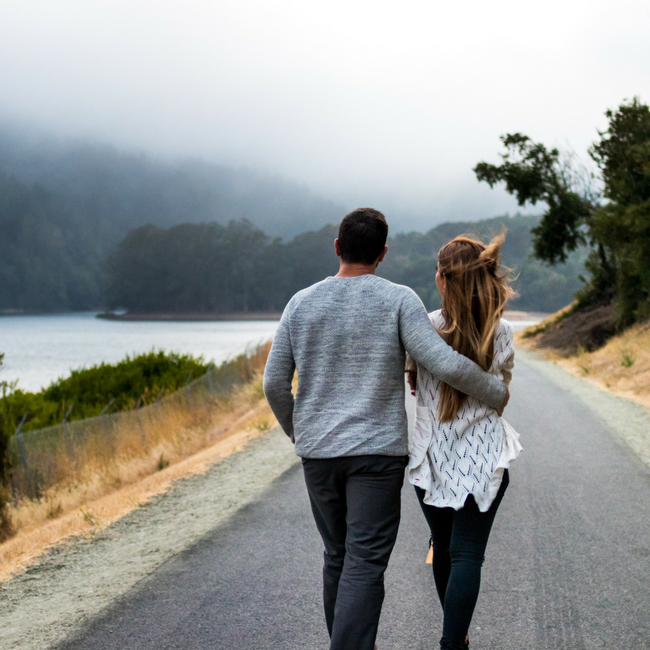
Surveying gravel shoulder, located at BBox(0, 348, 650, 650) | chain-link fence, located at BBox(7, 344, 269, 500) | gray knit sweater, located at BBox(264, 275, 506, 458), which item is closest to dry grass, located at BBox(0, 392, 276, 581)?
gravel shoulder, located at BBox(0, 348, 650, 650)

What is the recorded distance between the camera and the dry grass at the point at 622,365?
48.3 feet

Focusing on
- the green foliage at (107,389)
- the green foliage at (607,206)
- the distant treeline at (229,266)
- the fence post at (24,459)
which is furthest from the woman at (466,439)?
the distant treeline at (229,266)

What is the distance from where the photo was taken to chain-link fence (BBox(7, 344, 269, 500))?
864cm

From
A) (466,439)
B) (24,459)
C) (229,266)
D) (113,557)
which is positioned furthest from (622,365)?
(229,266)

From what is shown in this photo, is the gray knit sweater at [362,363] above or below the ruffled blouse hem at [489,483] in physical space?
above

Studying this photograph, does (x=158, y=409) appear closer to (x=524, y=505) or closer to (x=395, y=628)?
(x=524, y=505)

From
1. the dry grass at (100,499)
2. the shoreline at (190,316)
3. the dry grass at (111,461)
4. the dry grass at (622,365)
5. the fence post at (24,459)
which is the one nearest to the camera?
the dry grass at (100,499)

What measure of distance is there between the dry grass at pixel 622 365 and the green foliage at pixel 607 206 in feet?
6.42

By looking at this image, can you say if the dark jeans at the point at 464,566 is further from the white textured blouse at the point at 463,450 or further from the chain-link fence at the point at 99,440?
the chain-link fence at the point at 99,440

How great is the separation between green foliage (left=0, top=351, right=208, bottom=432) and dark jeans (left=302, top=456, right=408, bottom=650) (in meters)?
13.4

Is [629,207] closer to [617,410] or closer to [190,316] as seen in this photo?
[617,410]

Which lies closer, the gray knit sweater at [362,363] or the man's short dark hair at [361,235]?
the gray knit sweater at [362,363]

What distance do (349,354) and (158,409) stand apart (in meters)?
10.6

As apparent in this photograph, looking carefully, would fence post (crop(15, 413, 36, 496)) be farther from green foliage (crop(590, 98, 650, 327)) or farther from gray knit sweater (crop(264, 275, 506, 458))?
green foliage (crop(590, 98, 650, 327))
